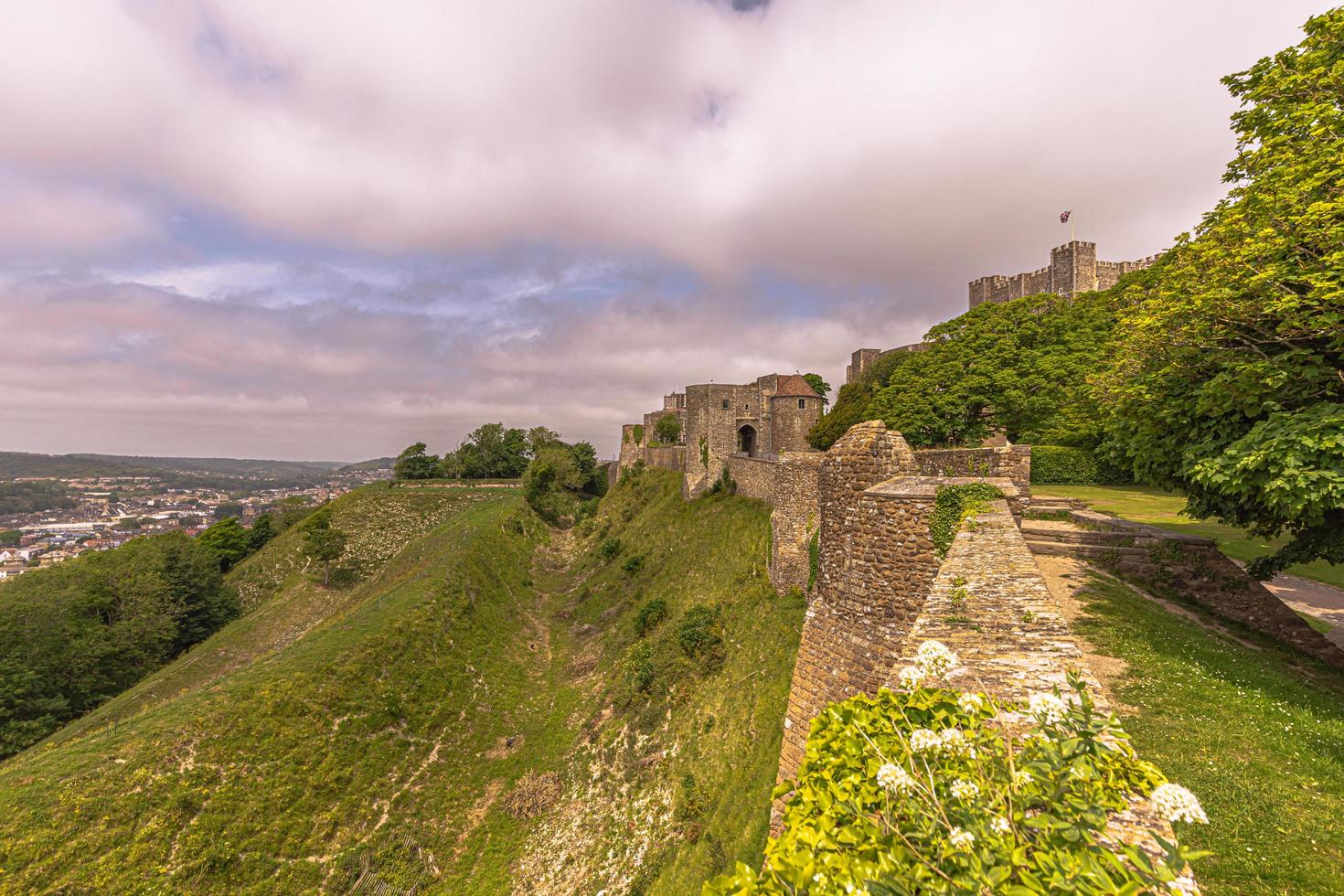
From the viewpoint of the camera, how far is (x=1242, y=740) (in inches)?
210

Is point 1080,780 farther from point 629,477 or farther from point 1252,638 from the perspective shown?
point 629,477

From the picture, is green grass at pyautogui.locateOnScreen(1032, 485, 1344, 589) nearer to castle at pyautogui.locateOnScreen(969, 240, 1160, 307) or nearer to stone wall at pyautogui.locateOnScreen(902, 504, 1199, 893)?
stone wall at pyautogui.locateOnScreen(902, 504, 1199, 893)

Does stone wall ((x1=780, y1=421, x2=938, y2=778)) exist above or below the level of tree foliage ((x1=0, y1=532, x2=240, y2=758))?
above

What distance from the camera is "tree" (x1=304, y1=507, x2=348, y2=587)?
134 ft

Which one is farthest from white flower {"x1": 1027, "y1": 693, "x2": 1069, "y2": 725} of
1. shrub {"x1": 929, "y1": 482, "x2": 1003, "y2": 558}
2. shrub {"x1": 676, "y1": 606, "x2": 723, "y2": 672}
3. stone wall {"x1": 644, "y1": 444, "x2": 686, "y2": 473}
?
stone wall {"x1": 644, "y1": 444, "x2": 686, "y2": 473}

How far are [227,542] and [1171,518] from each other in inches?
3280

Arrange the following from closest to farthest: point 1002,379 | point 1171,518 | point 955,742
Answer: point 955,742
point 1171,518
point 1002,379

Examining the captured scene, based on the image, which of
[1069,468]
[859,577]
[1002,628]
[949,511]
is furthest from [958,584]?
[1069,468]

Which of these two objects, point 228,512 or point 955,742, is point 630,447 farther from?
point 228,512

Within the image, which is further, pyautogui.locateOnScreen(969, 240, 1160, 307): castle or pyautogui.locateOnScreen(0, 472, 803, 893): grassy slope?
pyautogui.locateOnScreen(969, 240, 1160, 307): castle

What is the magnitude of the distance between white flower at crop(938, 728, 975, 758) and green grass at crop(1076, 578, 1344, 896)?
1.52 m

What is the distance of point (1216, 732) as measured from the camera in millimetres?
5406

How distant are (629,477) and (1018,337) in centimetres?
3772

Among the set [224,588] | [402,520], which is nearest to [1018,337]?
[402,520]
